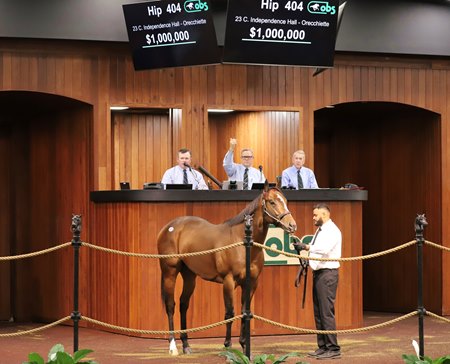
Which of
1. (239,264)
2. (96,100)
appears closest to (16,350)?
(239,264)

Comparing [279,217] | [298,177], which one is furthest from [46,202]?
[279,217]

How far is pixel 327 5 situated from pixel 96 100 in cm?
287

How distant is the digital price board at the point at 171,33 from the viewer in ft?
38.0

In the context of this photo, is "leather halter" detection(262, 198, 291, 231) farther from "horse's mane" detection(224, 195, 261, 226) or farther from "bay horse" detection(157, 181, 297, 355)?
"horse's mane" detection(224, 195, 261, 226)

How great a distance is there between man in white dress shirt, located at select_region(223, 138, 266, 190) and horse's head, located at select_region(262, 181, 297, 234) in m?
2.49

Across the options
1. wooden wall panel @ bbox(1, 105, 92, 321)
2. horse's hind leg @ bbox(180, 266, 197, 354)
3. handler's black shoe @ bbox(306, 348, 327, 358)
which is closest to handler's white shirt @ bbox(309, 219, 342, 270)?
handler's black shoe @ bbox(306, 348, 327, 358)

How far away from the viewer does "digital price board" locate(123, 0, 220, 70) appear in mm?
11594

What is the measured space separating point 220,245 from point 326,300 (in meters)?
1.11

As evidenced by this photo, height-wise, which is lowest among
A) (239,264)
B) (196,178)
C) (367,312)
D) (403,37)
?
(367,312)

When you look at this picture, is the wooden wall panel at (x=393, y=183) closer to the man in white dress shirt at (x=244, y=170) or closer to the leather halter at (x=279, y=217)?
the man in white dress shirt at (x=244, y=170)

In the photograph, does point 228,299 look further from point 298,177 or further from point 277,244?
point 298,177

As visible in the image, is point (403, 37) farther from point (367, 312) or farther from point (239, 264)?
point (239, 264)

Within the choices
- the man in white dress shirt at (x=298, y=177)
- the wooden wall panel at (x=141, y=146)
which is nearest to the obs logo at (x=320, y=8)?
the man in white dress shirt at (x=298, y=177)

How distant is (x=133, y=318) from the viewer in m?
11.4
